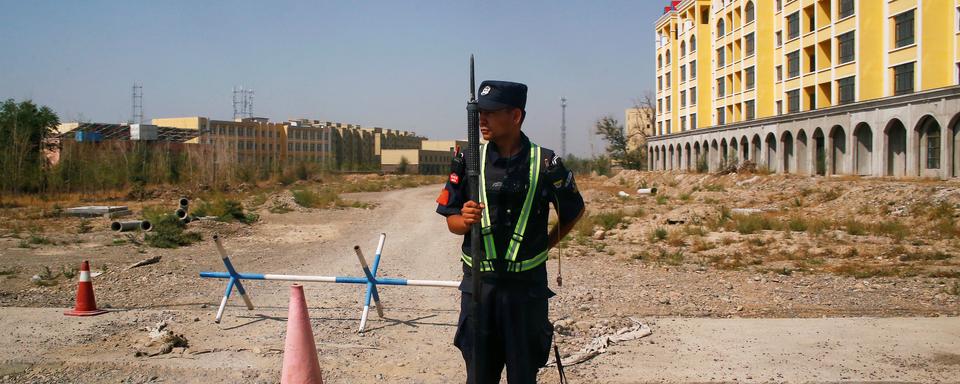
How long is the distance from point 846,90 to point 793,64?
22.8 ft

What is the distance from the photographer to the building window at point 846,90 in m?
38.7

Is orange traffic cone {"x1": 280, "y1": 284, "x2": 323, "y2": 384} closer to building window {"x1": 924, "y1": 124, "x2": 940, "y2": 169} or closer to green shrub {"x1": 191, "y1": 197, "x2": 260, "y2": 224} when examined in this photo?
green shrub {"x1": 191, "y1": 197, "x2": 260, "y2": 224}

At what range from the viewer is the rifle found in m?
3.48

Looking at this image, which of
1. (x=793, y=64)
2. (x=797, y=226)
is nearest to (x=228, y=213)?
(x=797, y=226)

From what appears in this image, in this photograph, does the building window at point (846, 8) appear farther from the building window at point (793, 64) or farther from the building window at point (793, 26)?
the building window at point (793, 64)

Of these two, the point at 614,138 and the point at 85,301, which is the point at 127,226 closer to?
the point at 85,301

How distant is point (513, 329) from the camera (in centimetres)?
360

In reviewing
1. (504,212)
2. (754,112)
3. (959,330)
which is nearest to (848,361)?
(959,330)

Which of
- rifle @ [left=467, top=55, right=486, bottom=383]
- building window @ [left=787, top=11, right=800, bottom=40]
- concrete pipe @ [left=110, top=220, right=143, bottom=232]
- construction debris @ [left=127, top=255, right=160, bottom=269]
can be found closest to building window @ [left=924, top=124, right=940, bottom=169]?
building window @ [left=787, top=11, right=800, bottom=40]

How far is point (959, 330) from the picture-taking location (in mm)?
7273

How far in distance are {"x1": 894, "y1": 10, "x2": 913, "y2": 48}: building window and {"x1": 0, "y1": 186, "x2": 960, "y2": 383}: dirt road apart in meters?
29.6

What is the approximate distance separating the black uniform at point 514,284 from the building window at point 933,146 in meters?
32.5

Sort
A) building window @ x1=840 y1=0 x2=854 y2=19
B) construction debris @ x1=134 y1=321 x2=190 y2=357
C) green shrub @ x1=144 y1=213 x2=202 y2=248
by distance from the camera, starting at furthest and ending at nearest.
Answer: building window @ x1=840 y1=0 x2=854 y2=19
green shrub @ x1=144 y1=213 x2=202 y2=248
construction debris @ x1=134 y1=321 x2=190 y2=357

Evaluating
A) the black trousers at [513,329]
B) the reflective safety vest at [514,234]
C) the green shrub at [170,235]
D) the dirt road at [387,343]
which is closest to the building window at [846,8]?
the dirt road at [387,343]
